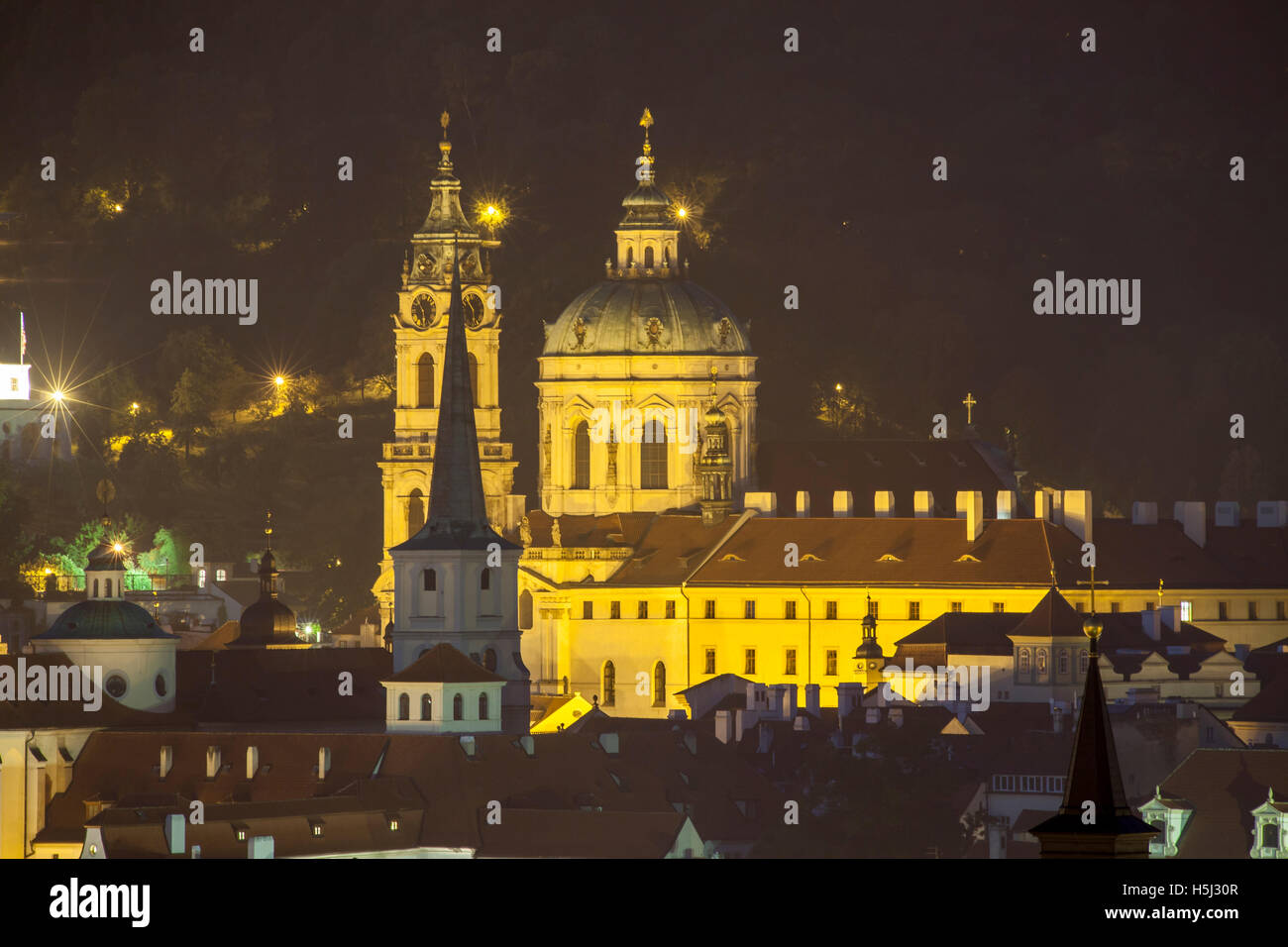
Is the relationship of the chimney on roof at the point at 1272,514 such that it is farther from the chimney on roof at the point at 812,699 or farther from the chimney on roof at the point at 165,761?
the chimney on roof at the point at 165,761

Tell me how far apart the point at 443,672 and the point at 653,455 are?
43.9 metres

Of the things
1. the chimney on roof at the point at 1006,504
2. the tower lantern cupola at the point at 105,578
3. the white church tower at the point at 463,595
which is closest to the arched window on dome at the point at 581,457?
the chimney on roof at the point at 1006,504

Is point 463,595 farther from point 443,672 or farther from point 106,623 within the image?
point 443,672

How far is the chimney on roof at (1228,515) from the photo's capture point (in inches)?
6134

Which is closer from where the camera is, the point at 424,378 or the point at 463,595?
the point at 463,595

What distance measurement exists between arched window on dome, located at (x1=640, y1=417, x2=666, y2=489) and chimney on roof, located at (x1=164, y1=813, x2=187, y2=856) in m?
59.1

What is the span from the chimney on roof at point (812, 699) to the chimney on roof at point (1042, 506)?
1711 centimetres

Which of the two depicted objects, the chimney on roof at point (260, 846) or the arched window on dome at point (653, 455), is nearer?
the chimney on roof at point (260, 846)

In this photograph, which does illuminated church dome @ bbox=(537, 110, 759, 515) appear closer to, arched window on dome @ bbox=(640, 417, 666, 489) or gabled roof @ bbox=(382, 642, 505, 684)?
arched window on dome @ bbox=(640, 417, 666, 489)

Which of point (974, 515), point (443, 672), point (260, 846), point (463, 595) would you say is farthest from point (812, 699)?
point (260, 846)

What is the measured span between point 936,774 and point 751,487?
46752mm

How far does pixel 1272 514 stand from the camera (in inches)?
6191

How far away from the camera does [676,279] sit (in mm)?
163375
